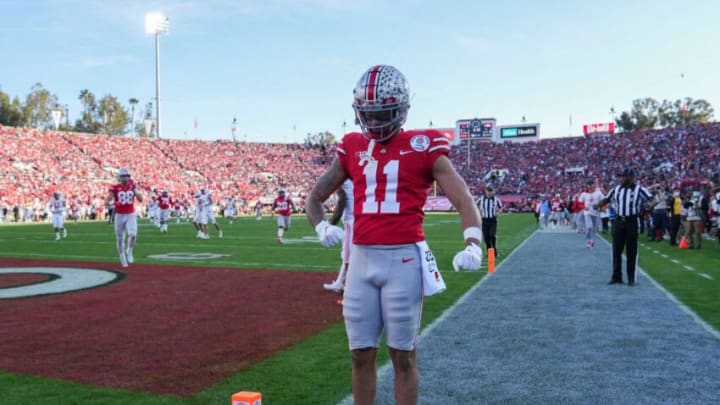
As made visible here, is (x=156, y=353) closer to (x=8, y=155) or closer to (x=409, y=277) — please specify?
(x=409, y=277)

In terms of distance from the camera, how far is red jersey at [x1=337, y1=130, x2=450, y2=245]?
3199mm

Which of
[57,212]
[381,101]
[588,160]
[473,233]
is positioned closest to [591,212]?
[473,233]

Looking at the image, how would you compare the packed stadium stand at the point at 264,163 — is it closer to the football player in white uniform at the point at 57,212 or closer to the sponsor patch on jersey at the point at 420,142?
the football player in white uniform at the point at 57,212

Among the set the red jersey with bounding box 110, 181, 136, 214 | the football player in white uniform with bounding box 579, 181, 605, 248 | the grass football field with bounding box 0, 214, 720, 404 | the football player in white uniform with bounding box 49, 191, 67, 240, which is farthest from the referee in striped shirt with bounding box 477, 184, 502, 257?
the football player in white uniform with bounding box 49, 191, 67, 240

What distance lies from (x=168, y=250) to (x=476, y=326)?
1216 cm

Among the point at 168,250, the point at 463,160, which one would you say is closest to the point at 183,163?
the point at 463,160

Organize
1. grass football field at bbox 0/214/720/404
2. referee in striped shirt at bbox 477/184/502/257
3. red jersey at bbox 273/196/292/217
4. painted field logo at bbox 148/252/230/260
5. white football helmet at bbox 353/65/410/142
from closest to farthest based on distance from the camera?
white football helmet at bbox 353/65/410/142 < grass football field at bbox 0/214/720/404 < referee in striped shirt at bbox 477/184/502/257 < painted field logo at bbox 148/252/230/260 < red jersey at bbox 273/196/292/217

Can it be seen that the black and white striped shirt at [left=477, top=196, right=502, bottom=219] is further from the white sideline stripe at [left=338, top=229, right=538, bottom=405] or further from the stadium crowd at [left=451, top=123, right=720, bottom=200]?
the stadium crowd at [left=451, top=123, right=720, bottom=200]

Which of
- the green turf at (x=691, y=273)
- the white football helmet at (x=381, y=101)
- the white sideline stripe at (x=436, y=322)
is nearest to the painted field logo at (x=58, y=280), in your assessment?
the white sideline stripe at (x=436, y=322)

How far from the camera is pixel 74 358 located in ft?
18.0

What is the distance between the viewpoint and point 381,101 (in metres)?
3.16

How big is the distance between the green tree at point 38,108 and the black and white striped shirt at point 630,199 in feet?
273

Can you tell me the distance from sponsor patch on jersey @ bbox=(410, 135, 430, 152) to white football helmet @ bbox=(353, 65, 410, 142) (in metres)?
0.12

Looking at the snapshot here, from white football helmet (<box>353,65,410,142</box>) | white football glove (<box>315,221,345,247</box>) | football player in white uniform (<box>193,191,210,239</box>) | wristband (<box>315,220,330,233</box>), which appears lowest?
football player in white uniform (<box>193,191,210,239</box>)
